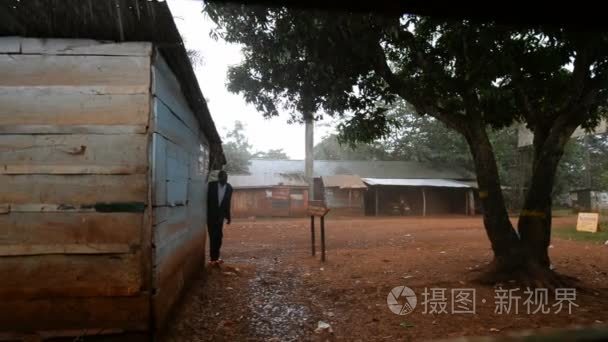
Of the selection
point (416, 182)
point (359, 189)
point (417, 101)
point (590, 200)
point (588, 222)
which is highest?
point (417, 101)

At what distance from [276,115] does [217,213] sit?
310 cm

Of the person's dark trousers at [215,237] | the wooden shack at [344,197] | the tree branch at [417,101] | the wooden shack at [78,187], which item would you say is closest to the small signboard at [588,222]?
the tree branch at [417,101]

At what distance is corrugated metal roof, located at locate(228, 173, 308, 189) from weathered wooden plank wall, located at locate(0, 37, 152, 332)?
2125 centimetres

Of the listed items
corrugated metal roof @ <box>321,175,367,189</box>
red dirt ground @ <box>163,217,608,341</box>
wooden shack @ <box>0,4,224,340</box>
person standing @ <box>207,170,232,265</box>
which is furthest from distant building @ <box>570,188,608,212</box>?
wooden shack @ <box>0,4,224,340</box>

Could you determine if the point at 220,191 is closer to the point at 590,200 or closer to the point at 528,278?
the point at 528,278

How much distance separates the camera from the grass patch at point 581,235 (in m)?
12.3

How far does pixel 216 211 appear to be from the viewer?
8.34 m

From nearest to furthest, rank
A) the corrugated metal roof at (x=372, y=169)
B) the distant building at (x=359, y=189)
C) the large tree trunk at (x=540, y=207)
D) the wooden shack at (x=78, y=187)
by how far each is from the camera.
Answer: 1. the wooden shack at (x=78, y=187)
2. the large tree trunk at (x=540, y=207)
3. the distant building at (x=359, y=189)
4. the corrugated metal roof at (x=372, y=169)

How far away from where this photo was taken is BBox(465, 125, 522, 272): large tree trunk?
21.8 feet

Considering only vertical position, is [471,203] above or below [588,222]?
above

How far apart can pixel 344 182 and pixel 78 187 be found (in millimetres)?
24165

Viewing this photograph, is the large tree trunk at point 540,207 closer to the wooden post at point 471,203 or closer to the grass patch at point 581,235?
the grass patch at point 581,235

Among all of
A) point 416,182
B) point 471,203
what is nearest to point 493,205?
point 416,182

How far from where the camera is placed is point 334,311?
5.33 meters
